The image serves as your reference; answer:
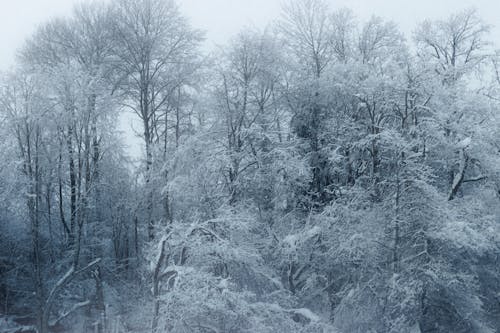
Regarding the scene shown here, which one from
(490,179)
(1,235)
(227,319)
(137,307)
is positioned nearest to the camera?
(227,319)

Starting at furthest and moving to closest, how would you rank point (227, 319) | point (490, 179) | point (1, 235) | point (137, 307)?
point (1, 235) < point (137, 307) < point (490, 179) < point (227, 319)

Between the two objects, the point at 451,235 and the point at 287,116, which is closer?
the point at 451,235

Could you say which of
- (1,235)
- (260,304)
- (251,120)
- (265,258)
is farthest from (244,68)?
(1,235)

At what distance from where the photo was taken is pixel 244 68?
55.8 feet

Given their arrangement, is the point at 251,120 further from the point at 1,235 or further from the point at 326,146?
the point at 1,235

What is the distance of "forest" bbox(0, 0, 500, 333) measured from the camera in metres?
13.7

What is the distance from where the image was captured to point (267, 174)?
15992 mm

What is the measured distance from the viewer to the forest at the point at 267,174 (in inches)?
541

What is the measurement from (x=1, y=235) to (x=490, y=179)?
17.4 m

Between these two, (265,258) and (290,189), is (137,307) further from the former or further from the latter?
(290,189)

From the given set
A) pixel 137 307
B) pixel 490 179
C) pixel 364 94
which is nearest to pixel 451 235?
pixel 490 179

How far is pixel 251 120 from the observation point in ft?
57.0

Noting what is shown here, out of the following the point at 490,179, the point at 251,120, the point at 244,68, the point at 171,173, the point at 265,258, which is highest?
the point at 244,68

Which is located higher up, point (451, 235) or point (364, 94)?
point (364, 94)
